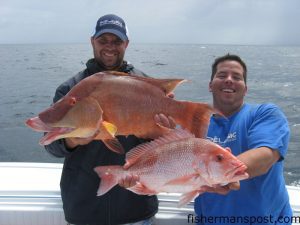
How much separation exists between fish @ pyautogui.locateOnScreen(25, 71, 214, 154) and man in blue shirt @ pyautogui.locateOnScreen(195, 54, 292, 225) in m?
0.84

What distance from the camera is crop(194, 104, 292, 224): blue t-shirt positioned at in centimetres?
278

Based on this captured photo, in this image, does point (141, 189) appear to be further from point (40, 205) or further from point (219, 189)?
point (40, 205)

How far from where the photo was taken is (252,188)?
284 cm

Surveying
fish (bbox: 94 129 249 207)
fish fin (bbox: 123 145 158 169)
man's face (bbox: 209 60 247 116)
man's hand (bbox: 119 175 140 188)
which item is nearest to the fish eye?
fish (bbox: 94 129 249 207)

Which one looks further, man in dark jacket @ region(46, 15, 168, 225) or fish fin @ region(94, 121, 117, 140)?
man in dark jacket @ region(46, 15, 168, 225)

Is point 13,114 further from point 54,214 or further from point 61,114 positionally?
point 61,114

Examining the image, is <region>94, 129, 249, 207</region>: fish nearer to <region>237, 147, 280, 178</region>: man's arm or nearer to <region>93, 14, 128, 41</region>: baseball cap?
<region>237, 147, 280, 178</region>: man's arm

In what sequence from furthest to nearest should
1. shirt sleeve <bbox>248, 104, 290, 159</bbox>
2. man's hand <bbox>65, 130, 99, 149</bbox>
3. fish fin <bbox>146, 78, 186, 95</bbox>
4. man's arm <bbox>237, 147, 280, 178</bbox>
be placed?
shirt sleeve <bbox>248, 104, 290, 159</bbox>, man's arm <bbox>237, 147, 280, 178</bbox>, man's hand <bbox>65, 130, 99, 149</bbox>, fish fin <bbox>146, 78, 186, 95</bbox>

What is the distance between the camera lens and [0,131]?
12211mm

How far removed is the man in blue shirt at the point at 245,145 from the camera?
8.87ft

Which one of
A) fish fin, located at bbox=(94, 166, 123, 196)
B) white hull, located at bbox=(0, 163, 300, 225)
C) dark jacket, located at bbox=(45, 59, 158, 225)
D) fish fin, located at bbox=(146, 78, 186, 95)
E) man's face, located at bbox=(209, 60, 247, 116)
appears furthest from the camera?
white hull, located at bbox=(0, 163, 300, 225)

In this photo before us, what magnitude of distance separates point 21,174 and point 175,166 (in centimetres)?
268

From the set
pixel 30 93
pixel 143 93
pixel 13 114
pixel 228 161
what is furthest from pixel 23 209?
pixel 30 93

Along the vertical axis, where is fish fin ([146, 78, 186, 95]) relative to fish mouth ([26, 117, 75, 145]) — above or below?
above
